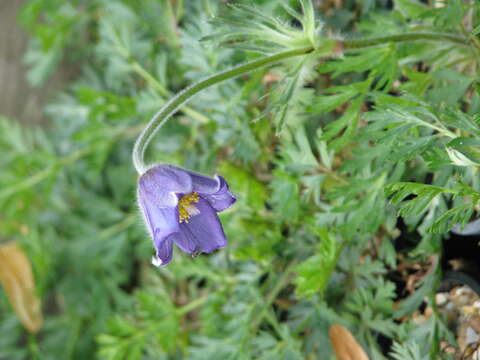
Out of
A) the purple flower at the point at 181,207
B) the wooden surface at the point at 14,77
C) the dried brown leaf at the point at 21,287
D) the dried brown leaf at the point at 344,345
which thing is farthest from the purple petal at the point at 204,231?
the wooden surface at the point at 14,77

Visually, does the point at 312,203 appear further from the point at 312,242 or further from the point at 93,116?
the point at 93,116

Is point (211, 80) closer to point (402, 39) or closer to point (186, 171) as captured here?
point (186, 171)

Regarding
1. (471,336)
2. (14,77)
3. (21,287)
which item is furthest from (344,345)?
(14,77)

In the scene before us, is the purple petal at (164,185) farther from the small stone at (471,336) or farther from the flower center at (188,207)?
the small stone at (471,336)

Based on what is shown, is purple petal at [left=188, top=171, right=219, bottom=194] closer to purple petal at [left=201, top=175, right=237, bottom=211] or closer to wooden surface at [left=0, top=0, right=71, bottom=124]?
purple petal at [left=201, top=175, right=237, bottom=211]

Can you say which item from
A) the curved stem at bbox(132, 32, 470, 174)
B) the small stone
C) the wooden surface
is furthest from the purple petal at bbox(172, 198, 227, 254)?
the wooden surface

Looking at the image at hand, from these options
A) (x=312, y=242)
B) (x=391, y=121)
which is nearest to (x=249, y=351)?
(x=312, y=242)
